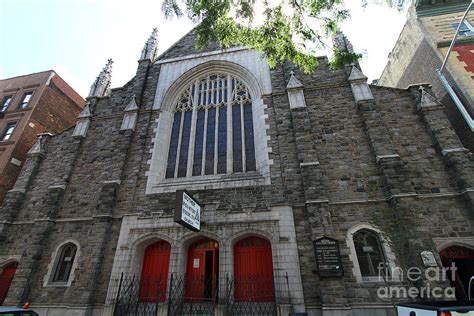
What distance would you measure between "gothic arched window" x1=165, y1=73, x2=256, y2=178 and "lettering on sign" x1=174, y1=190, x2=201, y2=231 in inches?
104

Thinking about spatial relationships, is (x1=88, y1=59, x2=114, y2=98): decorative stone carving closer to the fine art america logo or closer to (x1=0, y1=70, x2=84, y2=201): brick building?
(x1=0, y1=70, x2=84, y2=201): brick building

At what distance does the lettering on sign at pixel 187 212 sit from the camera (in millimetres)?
8148

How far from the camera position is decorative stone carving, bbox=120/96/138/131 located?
43.9 feet

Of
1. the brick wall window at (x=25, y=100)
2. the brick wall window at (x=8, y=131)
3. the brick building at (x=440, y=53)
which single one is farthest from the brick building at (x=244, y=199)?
the brick wall window at (x=25, y=100)

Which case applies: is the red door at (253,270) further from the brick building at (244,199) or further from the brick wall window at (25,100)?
the brick wall window at (25,100)

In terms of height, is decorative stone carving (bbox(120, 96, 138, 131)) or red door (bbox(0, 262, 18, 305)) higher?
decorative stone carving (bbox(120, 96, 138, 131))

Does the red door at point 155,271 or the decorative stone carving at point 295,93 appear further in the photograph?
the decorative stone carving at point 295,93

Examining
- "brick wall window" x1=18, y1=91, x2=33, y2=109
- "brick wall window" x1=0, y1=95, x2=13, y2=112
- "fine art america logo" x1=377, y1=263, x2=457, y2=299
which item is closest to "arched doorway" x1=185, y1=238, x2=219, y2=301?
"fine art america logo" x1=377, y1=263, x2=457, y2=299

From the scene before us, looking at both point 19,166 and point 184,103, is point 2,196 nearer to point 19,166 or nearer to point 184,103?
point 19,166

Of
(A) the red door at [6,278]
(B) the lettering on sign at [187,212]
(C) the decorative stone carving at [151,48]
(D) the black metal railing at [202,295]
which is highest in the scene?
(C) the decorative stone carving at [151,48]

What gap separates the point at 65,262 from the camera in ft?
35.2

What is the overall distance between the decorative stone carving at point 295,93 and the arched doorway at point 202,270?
293 inches

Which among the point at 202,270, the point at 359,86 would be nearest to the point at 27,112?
the point at 202,270

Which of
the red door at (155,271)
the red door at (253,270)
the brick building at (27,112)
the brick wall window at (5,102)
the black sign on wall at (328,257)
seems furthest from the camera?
the brick wall window at (5,102)
